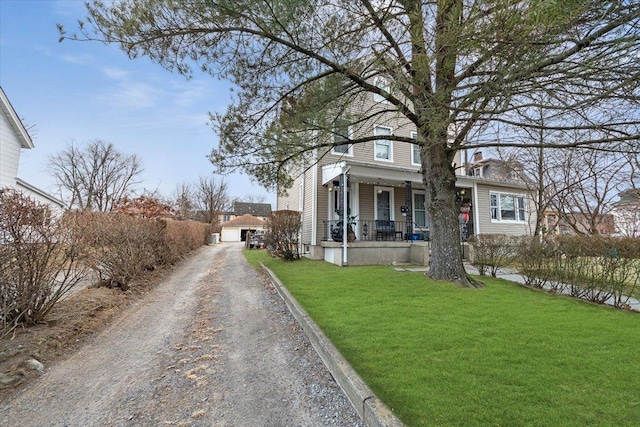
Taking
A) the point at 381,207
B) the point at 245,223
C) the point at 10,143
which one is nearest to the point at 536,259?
the point at 381,207

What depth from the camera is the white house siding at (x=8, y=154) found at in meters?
12.2

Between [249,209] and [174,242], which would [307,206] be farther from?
[249,209]

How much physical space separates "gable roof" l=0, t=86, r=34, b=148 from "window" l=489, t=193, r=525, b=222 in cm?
2289

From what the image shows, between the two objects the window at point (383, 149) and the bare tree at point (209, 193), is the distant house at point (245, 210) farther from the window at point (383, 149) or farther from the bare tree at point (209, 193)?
the window at point (383, 149)

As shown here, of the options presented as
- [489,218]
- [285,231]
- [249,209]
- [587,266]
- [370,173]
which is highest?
[249,209]

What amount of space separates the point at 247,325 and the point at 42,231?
3.28 m

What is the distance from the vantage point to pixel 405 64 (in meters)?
4.44

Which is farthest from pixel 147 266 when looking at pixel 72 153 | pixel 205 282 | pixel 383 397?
pixel 72 153

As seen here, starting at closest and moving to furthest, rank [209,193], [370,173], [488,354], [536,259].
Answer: [488,354], [536,259], [370,173], [209,193]

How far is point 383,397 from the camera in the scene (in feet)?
8.07

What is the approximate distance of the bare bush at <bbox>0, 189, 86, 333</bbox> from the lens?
3656 millimetres

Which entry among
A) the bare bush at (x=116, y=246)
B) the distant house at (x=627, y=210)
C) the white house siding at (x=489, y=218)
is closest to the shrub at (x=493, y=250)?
the distant house at (x=627, y=210)

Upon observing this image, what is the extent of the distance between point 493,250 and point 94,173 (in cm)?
3695

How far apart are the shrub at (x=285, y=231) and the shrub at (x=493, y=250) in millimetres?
6319
